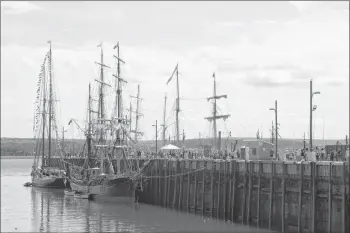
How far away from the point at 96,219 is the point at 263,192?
18317mm

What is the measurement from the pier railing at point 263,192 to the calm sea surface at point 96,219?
5.44 ft

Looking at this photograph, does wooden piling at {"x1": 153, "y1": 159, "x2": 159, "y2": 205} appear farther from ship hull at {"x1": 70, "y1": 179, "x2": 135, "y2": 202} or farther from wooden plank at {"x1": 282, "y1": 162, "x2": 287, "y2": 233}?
wooden plank at {"x1": 282, "y1": 162, "x2": 287, "y2": 233}

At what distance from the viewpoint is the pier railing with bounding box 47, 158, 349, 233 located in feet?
138

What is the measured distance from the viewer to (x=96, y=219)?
59.9 metres

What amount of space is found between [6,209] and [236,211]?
27.5 m

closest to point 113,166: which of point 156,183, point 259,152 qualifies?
point 156,183

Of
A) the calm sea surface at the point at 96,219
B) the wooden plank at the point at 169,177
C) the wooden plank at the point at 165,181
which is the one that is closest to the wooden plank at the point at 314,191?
the calm sea surface at the point at 96,219

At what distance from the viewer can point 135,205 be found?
70312mm

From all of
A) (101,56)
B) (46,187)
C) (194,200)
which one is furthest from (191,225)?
(46,187)

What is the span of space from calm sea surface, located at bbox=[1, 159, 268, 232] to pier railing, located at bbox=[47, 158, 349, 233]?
1.66m

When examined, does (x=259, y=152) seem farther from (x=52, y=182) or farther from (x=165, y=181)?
(x=52, y=182)

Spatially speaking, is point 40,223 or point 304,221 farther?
point 40,223

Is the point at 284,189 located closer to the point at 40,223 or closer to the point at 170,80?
the point at 40,223

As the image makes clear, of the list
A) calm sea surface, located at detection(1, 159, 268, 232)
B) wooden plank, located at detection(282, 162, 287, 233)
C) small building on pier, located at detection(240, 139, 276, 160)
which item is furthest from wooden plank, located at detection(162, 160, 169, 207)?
wooden plank, located at detection(282, 162, 287, 233)
